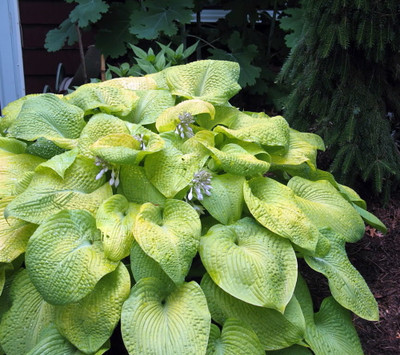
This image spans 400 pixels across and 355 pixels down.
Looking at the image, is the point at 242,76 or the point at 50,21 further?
the point at 50,21

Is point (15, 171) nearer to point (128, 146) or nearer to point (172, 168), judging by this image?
point (128, 146)

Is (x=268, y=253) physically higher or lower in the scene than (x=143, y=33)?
lower

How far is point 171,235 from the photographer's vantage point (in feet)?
5.01

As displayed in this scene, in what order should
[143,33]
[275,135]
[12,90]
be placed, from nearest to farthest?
[275,135], [143,33], [12,90]

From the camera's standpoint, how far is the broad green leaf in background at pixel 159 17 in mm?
3926

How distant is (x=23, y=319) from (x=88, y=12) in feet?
9.89

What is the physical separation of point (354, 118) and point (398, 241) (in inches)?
26.2

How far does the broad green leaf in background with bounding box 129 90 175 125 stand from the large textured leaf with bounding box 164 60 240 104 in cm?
5

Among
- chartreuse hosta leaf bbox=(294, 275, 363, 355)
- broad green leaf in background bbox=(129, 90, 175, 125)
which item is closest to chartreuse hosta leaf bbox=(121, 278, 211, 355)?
chartreuse hosta leaf bbox=(294, 275, 363, 355)

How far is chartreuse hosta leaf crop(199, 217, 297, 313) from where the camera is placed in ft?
4.83

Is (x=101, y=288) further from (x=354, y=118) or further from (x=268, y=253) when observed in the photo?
(x=354, y=118)

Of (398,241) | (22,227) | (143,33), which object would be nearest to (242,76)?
(143,33)

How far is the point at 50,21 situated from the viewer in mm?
4910

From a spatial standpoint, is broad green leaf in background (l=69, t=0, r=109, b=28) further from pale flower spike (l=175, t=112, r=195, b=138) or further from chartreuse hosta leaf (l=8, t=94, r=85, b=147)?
pale flower spike (l=175, t=112, r=195, b=138)
